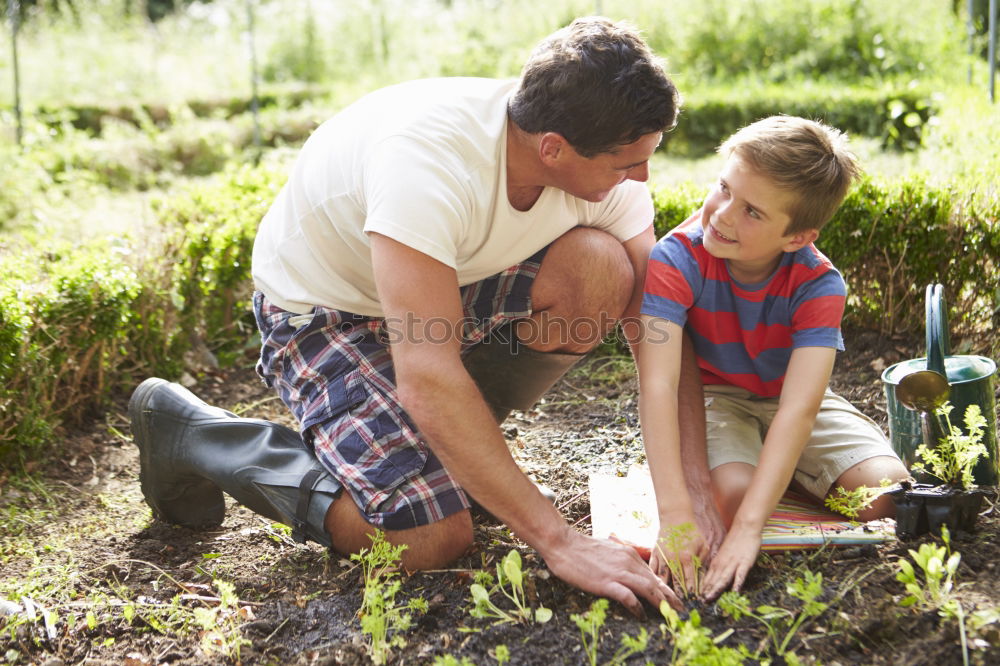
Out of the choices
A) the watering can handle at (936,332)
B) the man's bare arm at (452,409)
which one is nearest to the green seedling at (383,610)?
the man's bare arm at (452,409)

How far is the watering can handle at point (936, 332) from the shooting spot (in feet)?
7.47

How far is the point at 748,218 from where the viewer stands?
2.37 m

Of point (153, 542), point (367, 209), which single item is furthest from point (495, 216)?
point (153, 542)

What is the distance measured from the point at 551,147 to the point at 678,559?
1063mm

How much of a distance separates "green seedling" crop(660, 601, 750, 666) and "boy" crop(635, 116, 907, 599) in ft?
0.81

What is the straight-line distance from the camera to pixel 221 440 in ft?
8.67

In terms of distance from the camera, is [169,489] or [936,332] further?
[169,489]

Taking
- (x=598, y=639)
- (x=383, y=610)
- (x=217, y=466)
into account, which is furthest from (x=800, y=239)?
(x=217, y=466)

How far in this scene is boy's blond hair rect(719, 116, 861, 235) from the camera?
2318mm

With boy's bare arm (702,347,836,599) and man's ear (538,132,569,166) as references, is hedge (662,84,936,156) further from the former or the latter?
man's ear (538,132,569,166)

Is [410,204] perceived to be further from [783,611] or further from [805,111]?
[805,111]

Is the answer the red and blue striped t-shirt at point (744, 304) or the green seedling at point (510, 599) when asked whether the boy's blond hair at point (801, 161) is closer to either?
the red and blue striped t-shirt at point (744, 304)

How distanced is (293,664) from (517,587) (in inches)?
20.8

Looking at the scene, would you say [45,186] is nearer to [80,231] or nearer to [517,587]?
[80,231]
